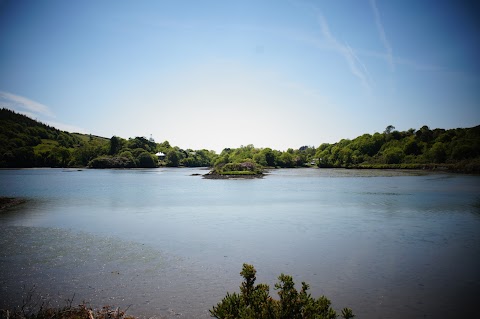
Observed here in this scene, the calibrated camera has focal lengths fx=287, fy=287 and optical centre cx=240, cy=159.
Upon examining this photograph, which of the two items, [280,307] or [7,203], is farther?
[7,203]

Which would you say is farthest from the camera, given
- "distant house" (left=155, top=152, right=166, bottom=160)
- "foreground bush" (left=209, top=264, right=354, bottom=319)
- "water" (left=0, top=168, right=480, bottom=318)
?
"distant house" (left=155, top=152, right=166, bottom=160)

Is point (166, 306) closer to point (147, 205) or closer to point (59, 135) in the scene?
point (147, 205)

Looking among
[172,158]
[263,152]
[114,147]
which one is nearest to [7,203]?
[263,152]

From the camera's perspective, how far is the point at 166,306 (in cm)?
843

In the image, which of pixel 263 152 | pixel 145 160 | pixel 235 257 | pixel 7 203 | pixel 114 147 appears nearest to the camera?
pixel 235 257

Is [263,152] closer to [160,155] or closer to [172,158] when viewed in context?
[172,158]

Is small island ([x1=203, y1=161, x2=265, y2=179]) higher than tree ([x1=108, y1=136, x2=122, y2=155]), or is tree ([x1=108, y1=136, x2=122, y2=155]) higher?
tree ([x1=108, y1=136, x2=122, y2=155])

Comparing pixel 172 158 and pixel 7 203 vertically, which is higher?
pixel 172 158

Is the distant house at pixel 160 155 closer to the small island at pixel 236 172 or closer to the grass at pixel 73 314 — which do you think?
the small island at pixel 236 172

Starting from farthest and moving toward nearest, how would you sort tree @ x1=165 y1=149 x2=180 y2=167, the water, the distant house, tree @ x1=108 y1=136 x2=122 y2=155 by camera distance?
the distant house → tree @ x1=165 y1=149 x2=180 y2=167 → tree @ x1=108 y1=136 x2=122 y2=155 → the water

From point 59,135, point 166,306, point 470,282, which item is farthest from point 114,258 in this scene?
point 59,135

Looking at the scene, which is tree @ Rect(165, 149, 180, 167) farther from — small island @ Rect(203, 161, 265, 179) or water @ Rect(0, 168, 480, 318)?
water @ Rect(0, 168, 480, 318)

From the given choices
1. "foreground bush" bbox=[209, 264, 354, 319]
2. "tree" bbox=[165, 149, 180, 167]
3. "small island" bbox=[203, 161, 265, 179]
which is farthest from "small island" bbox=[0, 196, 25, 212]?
"tree" bbox=[165, 149, 180, 167]

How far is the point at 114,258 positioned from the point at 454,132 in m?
151
